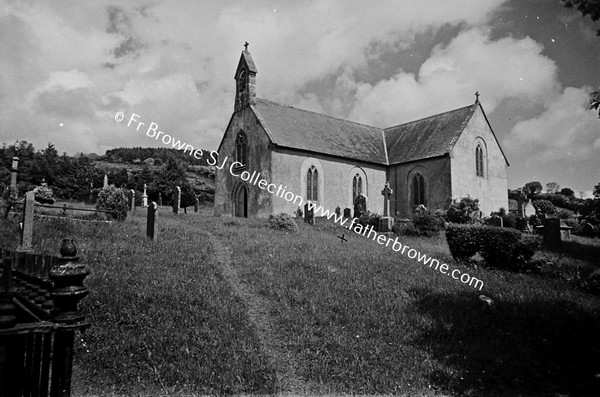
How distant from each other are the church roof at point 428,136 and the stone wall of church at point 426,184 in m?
Result: 0.57

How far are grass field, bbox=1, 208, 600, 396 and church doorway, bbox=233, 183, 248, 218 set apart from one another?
51.5ft

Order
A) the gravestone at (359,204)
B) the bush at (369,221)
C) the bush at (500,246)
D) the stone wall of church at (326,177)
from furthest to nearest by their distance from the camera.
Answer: the gravestone at (359,204), the stone wall of church at (326,177), the bush at (369,221), the bush at (500,246)

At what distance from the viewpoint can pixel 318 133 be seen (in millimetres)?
29359

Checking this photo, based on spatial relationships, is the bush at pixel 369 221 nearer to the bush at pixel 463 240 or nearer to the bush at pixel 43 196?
the bush at pixel 463 240

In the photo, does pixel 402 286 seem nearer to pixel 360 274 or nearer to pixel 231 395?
pixel 360 274

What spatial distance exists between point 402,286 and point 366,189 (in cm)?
2023

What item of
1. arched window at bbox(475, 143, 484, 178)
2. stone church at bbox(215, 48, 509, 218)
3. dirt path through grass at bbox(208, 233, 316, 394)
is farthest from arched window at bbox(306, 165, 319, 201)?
dirt path through grass at bbox(208, 233, 316, 394)

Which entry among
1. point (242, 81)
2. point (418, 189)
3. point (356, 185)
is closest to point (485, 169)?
point (418, 189)

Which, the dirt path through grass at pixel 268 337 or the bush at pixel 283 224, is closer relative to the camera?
the dirt path through grass at pixel 268 337

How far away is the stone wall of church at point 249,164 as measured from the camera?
2556 cm

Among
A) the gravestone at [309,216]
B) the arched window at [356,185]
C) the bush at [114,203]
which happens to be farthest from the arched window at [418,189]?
the bush at [114,203]

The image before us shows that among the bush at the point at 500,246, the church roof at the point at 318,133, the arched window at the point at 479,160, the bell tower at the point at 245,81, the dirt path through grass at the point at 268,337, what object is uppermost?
the bell tower at the point at 245,81

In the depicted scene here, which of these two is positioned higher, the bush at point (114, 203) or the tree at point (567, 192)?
the tree at point (567, 192)

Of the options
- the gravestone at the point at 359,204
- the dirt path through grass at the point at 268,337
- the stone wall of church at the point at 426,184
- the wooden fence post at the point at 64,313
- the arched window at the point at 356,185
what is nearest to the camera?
the wooden fence post at the point at 64,313
